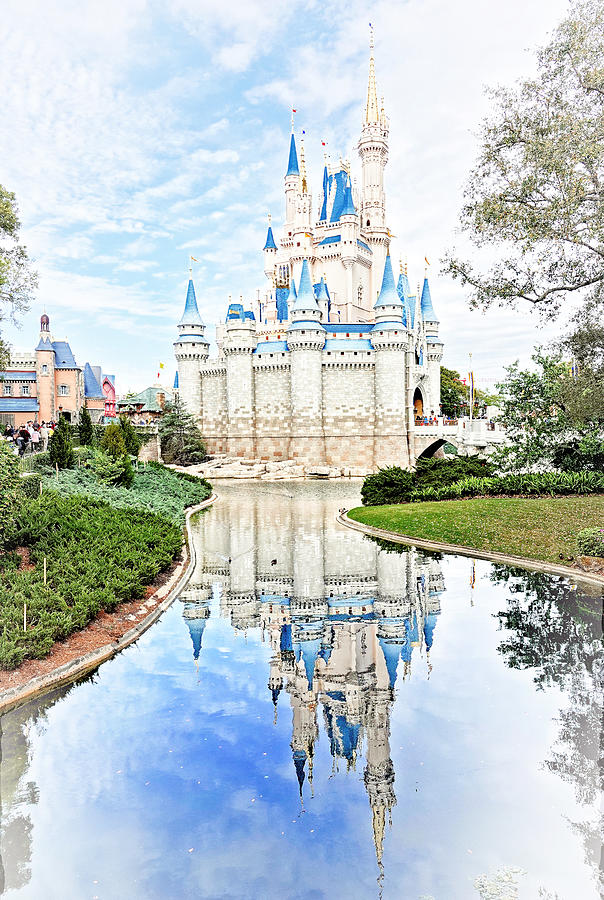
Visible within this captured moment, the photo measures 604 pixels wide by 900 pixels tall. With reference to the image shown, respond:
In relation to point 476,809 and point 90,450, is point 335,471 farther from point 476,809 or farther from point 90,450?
point 476,809

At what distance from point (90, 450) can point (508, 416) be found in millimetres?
17961

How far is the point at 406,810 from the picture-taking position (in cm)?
472

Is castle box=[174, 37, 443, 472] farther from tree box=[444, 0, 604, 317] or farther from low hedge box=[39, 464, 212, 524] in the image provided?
tree box=[444, 0, 604, 317]

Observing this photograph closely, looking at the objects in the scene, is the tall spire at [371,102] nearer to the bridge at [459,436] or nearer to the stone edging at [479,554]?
the bridge at [459,436]

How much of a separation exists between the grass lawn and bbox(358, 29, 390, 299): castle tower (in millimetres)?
38538

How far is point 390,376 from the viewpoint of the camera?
139 ft

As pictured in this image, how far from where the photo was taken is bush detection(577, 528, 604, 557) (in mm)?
12102

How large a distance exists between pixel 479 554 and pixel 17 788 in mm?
11265

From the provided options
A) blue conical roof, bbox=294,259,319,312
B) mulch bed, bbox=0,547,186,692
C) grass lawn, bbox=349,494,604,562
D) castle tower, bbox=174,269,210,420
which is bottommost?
mulch bed, bbox=0,547,186,692

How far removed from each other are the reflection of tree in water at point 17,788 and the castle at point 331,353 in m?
36.3

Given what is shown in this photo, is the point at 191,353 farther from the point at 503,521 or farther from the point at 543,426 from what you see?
the point at 503,521

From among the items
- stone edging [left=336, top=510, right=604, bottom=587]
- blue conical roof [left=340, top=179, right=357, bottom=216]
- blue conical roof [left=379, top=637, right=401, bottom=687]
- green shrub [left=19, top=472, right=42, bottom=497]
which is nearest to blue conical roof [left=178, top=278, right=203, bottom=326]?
blue conical roof [left=340, top=179, right=357, bottom=216]

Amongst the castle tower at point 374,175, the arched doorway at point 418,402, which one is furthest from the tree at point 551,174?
the castle tower at point 374,175

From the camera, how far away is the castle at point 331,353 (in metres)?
42.4
